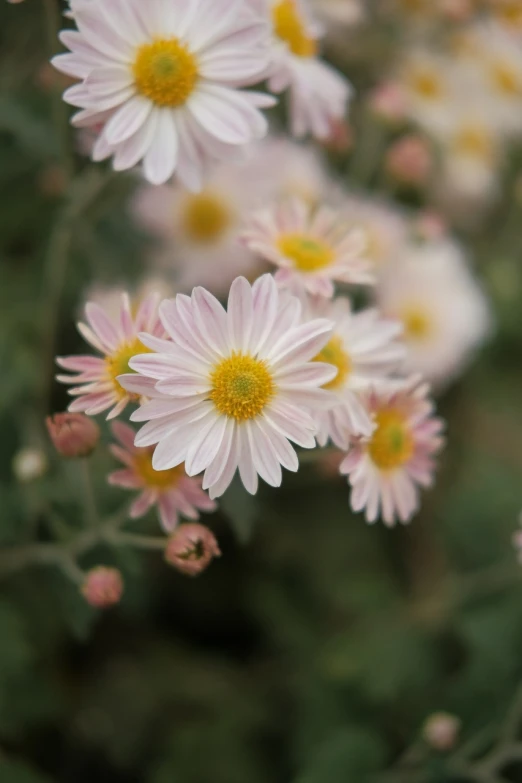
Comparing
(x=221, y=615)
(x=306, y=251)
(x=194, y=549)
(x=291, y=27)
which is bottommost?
(x=221, y=615)

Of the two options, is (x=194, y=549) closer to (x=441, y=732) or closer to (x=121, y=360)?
(x=121, y=360)

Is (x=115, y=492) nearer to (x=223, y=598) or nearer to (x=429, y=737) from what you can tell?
(x=223, y=598)

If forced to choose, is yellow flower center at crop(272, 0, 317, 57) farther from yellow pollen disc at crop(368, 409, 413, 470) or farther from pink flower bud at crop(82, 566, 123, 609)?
pink flower bud at crop(82, 566, 123, 609)

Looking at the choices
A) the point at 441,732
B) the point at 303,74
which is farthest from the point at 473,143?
the point at 441,732

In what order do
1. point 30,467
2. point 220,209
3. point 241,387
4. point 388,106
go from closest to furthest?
point 241,387 → point 30,467 → point 388,106 → point 220,209

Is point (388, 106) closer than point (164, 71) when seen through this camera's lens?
No

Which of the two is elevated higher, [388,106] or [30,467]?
[388,106]

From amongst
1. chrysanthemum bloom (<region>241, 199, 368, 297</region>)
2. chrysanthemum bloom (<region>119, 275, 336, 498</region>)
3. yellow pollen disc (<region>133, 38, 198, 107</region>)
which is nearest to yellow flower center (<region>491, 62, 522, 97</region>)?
chrysanthemum bloom (<region>241, 199, 368, 297</region>)
